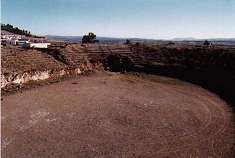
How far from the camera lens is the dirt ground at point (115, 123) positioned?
1034 inches

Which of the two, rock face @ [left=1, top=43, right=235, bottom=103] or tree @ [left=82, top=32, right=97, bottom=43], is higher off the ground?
tree @ [left=82, top=32, right=97, bottom=43]

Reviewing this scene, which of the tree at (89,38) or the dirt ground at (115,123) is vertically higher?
the tree at (89,38)

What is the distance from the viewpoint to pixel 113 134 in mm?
29641

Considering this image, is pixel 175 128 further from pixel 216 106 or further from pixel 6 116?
pixel 6 116

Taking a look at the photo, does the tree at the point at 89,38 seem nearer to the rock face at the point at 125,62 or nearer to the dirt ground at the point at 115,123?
the rock face at the point at 125,62

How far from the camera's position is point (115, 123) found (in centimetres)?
3266

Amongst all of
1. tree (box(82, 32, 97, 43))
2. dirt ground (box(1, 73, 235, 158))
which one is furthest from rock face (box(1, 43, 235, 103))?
tree (box(82, 32, 97, 43))

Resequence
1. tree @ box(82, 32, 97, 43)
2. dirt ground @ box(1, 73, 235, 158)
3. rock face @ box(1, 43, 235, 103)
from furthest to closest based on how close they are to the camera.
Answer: tree @ box(82, 32, 97, 43), rock face @ box(1, 43, 235, 103), dirt ground @ box(1, 73, 235, 158)

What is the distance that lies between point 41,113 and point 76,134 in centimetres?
719

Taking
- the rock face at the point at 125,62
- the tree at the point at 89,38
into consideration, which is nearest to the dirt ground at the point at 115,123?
the rock face at the point at 125,62

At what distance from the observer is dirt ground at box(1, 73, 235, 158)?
2627cm

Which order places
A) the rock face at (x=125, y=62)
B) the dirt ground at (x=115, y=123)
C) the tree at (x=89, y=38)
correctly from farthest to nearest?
the tree at (x=89, y=38) < the rock face at (x=125, y=62) < the dirt ground at (x=115, y=123)

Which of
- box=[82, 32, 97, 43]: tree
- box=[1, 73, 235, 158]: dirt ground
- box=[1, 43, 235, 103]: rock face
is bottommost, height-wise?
box=[1, 73, 235, 158]: dirt ground

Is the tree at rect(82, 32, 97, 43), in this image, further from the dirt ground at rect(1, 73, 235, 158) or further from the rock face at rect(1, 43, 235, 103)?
the dirt ground at rect(1, 73, 235, 158)
